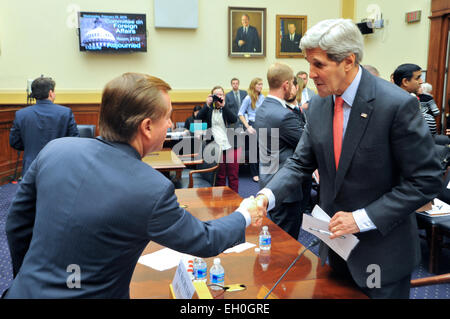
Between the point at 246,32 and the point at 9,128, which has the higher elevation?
the point at 246,32

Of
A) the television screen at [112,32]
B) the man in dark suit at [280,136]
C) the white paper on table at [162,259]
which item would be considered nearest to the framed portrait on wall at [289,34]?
the television screen at [112,32]

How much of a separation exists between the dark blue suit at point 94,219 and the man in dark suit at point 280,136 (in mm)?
2051

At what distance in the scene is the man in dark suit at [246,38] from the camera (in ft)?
31.4

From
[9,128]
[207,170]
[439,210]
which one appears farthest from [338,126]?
[9,128]

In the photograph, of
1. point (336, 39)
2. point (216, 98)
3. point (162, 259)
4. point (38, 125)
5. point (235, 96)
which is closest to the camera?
point (336, 39)

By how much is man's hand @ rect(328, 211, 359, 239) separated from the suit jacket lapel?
0.15 metres

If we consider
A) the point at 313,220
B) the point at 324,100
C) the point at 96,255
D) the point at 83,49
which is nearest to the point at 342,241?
the point at 313,220

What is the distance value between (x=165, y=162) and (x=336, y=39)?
11.5 ft

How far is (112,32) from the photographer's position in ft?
28.9

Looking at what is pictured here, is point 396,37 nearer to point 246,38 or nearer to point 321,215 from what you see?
point 246,38

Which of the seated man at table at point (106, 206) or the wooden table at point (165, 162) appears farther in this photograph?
the wooden table at point (165, 162)

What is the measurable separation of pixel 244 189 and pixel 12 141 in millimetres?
3592

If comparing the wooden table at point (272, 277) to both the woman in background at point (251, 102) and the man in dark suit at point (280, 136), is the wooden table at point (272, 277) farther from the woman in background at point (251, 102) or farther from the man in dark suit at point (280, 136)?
the woman in background at point (251, 102)
